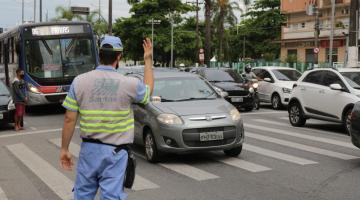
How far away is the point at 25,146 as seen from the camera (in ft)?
37.9

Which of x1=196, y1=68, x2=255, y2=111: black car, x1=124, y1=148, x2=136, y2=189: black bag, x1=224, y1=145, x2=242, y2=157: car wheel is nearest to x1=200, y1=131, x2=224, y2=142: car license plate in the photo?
x1=224, y1=145, x2=242, y2=157: car wheel

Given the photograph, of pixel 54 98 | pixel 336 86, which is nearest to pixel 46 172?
pixel 336 86

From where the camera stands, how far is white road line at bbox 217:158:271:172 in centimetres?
860

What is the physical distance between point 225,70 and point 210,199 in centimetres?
1409

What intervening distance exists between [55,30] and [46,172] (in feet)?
35.1

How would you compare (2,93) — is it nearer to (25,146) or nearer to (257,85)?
(25,146)

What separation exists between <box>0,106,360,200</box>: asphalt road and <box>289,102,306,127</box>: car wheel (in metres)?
1.68

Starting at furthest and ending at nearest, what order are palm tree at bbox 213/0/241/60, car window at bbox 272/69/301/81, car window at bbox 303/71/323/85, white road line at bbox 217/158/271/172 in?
palm tree at bbox 213/0/241/60 → car window at bbox 272/69/301/81 → car window at bbox 303/71/323/85 → white road line at bbox 217/158/271/172

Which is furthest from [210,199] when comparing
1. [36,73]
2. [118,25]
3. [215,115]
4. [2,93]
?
[118,25]

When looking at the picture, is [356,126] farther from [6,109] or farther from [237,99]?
[237,99]

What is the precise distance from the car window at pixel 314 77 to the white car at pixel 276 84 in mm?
5507

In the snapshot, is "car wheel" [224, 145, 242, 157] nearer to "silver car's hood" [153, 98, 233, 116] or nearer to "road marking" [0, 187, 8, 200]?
"silver car's hood" [153, 98, 233, 116]

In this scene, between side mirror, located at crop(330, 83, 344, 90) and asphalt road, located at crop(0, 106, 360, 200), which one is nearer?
asphalt road, located at crop(0, 106, 360, 200)

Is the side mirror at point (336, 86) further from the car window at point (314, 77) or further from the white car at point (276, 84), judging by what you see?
the white car at point (276, 84)
